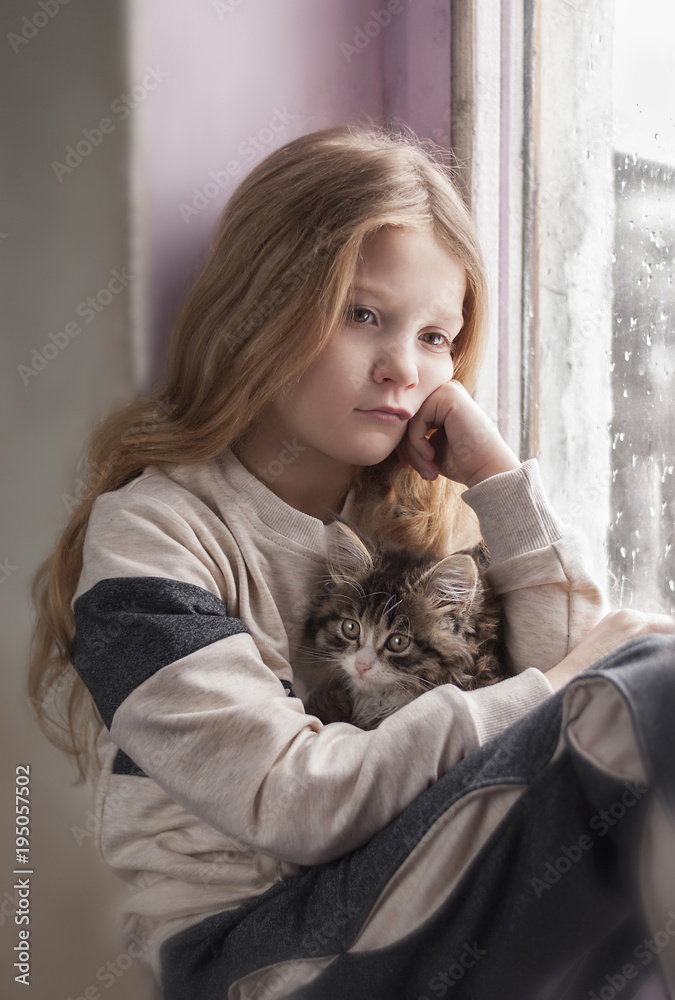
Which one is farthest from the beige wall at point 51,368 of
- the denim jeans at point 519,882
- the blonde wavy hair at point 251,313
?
the denim jeans at point 519,882

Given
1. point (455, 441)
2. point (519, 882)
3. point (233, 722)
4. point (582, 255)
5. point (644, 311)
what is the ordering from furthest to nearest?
1. point (582, 255)
2. point (644, 311)
3. point (455, 441)
4. point (233, 722)
5. point (519, 882)

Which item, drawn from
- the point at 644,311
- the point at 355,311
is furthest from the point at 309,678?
the point at 644,311

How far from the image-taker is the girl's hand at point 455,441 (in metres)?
1.05

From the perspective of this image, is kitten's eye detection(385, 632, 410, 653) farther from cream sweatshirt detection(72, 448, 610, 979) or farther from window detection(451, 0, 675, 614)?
window detection(451, 0, 675, 614)

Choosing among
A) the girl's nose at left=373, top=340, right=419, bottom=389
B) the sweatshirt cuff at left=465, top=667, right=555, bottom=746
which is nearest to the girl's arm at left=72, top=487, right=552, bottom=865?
the sweatshirt cuff at left=465, top=667, right=555, bottom=746

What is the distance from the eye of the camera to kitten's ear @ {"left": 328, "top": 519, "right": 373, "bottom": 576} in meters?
1.01

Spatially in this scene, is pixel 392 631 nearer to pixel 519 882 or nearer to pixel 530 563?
pixel 530 563

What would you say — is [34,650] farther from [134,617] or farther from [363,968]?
[363,968]

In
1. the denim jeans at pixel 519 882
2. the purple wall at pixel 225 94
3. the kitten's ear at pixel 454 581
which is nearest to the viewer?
the denim jeans at pixel 519 882

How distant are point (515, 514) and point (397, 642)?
0.22 metres

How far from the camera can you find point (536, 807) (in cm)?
63

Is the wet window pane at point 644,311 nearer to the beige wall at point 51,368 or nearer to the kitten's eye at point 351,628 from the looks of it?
the kitten's eye at point 351,628

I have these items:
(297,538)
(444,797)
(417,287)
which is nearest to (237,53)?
(417,287)

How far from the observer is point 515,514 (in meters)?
0.99
